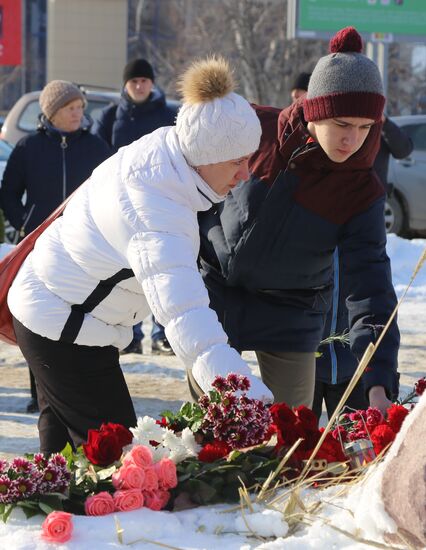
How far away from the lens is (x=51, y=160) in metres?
6.79

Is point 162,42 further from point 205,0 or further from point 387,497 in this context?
point 387,497

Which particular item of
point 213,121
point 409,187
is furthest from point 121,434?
point 409,187

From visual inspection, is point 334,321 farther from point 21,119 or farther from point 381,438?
point 21,119

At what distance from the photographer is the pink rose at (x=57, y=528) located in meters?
2.27

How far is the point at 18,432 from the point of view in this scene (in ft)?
19.0

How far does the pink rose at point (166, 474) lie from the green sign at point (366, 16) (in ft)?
45.8

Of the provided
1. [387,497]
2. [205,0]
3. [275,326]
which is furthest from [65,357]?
[205,0]

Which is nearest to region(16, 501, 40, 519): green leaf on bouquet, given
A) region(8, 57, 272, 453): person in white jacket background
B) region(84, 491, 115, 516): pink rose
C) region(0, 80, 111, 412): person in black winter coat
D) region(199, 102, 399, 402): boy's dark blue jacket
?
region(84, 491, 115, 516): pink rose

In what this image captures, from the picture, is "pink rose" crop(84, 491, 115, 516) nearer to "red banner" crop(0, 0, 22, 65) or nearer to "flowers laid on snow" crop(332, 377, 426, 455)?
"flowers laid on snow" crop(332, 377, 426, 455)

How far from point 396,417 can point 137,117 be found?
553cm

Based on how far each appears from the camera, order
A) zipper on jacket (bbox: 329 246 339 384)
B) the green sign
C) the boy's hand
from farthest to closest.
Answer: the green sign
zipper on jacket (bbox: 329 246 339 384)
the boy's hand

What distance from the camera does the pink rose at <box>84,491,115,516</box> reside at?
243 centimetres

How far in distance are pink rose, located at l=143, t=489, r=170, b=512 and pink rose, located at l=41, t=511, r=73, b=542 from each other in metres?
0.22

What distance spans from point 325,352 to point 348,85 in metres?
1.53
